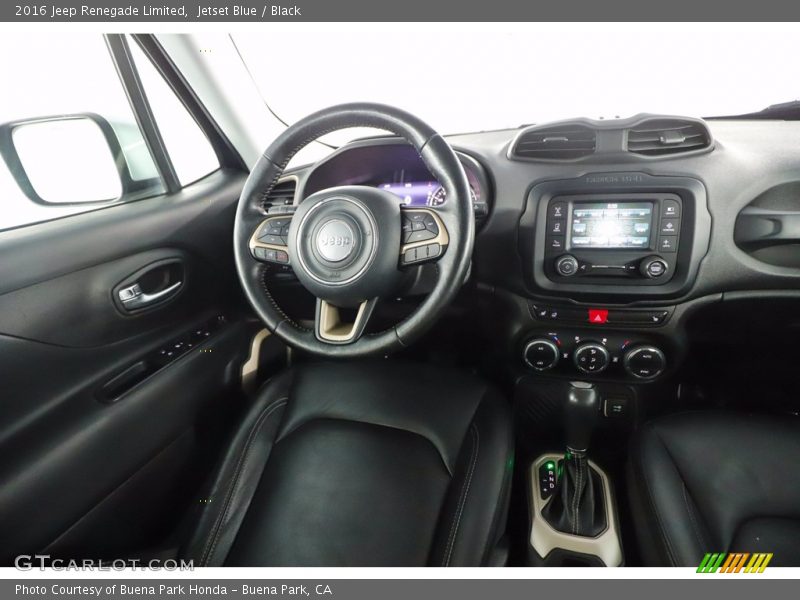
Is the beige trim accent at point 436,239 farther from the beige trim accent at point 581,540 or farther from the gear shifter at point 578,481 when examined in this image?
the beige trim accent at point 581,540

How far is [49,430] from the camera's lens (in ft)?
3.51

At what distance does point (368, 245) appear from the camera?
3.35 ft

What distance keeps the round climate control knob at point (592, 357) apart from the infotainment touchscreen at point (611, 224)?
0.30m

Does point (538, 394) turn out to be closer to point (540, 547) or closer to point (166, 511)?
point (540, 547)

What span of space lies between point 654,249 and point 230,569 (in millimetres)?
1216

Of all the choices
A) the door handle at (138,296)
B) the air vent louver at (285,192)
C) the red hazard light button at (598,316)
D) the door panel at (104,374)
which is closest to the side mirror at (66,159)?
the door panel at (104,374)

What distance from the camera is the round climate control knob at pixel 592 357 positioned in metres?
1.44

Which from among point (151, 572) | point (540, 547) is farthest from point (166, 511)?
point (540, 547)

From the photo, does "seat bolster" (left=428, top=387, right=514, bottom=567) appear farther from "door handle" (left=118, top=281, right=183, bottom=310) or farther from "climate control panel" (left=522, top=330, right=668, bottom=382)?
"door handle" (left=118, top=281, right=183, bottom=310)

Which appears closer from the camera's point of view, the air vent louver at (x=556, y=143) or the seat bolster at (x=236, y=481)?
the seat bolster at (x=236, y=481)

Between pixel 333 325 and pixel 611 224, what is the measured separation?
0.76m

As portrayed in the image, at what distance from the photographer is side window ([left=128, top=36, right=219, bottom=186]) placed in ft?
4.54

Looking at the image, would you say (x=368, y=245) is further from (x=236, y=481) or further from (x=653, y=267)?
(x=653, y=267)

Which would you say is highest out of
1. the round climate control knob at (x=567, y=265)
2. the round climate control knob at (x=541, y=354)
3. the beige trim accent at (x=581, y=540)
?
the round climate control knob at (x=567, y=265)
